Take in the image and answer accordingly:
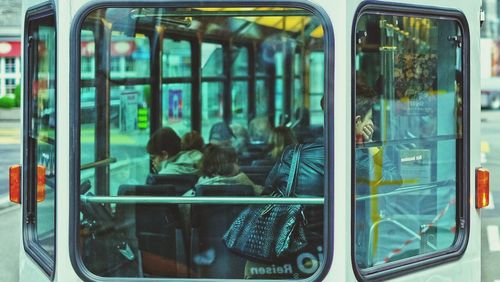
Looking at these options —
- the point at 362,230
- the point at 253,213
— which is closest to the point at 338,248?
the point at 362,230

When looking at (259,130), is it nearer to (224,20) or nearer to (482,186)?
(224,20)

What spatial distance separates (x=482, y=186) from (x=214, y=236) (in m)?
1.13

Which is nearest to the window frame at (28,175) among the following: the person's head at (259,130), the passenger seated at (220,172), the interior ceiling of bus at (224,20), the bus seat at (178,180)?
the interior ceiling of bus at (224,20)

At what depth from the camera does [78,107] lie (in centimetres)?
308

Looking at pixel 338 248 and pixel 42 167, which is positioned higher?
pixel 42 167

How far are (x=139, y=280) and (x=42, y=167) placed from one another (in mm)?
695

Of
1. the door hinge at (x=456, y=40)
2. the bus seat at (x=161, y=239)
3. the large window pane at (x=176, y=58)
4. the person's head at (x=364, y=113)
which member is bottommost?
the bus seat at (x=161, y=239)

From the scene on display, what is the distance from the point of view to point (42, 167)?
350cm

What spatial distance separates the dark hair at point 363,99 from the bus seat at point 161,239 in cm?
94

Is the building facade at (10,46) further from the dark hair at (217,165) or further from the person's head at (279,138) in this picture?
the person's head at (279,138)

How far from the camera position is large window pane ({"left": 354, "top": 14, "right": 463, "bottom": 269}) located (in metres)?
3.46

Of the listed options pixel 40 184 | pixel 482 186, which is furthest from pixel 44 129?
pixel 482 186

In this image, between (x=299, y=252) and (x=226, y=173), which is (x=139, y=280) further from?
(x=226, y=173)

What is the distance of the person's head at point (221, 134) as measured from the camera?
764 centimetres
